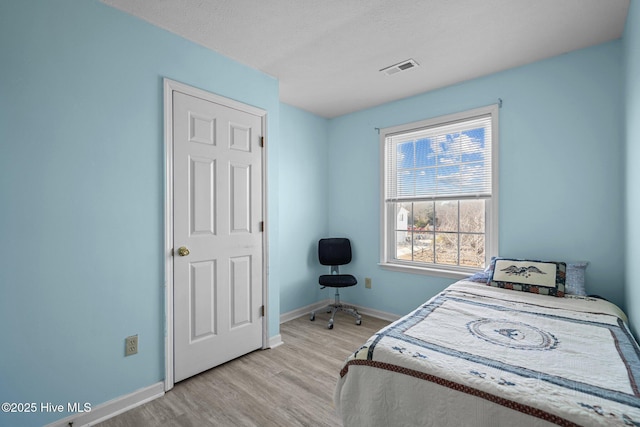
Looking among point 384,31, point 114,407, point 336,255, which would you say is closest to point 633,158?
point 384,31

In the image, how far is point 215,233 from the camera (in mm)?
2471

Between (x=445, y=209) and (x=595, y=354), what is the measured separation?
2026 millimetres

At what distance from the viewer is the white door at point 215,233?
7.40 feet

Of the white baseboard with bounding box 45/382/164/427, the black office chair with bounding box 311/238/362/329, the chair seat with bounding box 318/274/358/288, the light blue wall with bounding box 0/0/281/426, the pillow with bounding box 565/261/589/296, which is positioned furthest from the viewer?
the black office chair with bounding box 311/238/362/329

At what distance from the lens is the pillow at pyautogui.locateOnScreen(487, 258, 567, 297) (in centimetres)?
224

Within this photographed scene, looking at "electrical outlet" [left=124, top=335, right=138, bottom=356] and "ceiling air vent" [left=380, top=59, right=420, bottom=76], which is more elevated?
"ceiling air vent" [left=380, top=59, right=420, bottom=76]

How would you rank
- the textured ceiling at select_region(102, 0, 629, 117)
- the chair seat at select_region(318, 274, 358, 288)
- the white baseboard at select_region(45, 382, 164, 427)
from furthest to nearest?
1. the chair seat at select_region(318, 274, 358, 288)
2. the textured ceiling at select_region(102, 0, 629, 117)
3. the white baseboard at select_region(45, 382, 164, 427)

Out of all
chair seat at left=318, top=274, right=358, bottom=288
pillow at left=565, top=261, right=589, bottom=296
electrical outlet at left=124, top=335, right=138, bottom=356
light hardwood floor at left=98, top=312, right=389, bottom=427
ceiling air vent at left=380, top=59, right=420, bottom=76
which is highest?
ceiling air vent at left=380, top=59, right=420, bottom=76

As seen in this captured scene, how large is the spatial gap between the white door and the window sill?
159 centimetres

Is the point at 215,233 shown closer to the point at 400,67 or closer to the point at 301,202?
the point at 301,202

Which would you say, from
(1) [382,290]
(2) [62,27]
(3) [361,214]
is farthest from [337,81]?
(1) [382,290]

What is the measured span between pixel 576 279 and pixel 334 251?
7.74 ft

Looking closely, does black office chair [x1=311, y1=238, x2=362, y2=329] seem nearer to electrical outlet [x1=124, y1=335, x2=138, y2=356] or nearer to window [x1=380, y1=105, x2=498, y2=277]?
window [x1=380, y1=105, x2=498, y2=277]

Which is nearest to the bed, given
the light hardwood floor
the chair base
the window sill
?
the light hardwood floor
